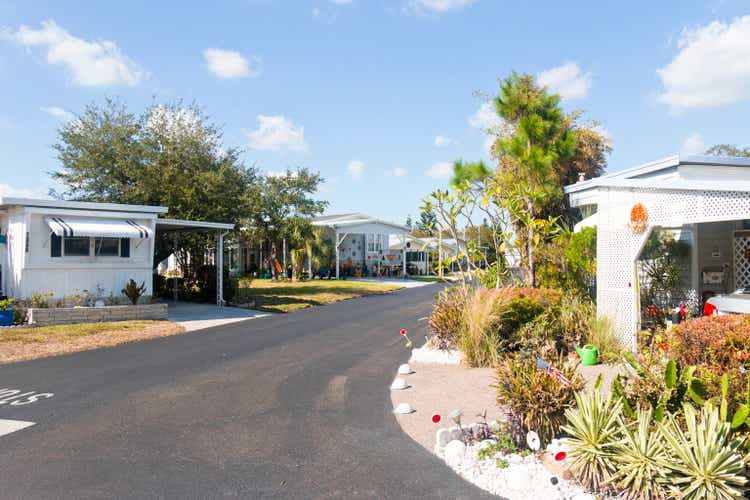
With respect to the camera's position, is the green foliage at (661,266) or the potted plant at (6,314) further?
the potted plant at (6,314)

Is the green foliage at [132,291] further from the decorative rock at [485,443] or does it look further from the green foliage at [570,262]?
the decorative rock at [485,443]

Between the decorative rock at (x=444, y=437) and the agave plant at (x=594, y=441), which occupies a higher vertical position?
the agave plant at (x=594, y=441)

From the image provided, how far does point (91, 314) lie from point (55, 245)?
2.18 meters

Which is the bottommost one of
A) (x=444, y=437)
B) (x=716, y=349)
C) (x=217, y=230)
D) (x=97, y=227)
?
(x=444, y=437)

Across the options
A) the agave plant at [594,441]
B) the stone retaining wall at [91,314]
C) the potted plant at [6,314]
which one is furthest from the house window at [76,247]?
the agave plant at [594,441]

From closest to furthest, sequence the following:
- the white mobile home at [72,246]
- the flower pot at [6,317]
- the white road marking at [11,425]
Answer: the white road marking at [11,425]
the flower pot at [6,317]
the white mobile home at [72,246]

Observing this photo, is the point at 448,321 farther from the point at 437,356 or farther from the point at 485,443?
the point at 485,443

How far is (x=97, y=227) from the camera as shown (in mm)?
13367

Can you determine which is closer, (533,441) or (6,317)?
(533,441)

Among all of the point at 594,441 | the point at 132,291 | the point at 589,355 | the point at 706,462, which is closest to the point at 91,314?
the point at 132,291

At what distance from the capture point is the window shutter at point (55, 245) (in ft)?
43.4

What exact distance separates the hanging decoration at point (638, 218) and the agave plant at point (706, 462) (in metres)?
4.71

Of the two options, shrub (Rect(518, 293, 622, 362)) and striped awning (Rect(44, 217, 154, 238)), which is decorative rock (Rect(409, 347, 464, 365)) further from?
striped awning (Rect(44, 217, 154, 238))

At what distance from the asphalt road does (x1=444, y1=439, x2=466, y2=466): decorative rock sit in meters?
0.10
